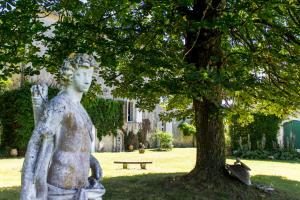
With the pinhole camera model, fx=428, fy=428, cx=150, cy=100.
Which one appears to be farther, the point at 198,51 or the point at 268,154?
the point at 268,154

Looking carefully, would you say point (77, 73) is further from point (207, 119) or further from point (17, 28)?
point (207, 119)

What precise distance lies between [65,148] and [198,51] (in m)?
9.39

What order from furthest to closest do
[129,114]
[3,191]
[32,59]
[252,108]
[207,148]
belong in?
[129,114] → [252,108] → [207,148] → [3,191] → [32,59]

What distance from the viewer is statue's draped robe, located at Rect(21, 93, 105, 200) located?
132 inches

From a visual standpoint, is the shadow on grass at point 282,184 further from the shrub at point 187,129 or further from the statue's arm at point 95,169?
the shrub at point 187,129

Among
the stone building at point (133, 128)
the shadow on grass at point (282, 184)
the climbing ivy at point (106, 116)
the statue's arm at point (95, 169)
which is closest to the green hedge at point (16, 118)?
the stone building at point (133, 128)

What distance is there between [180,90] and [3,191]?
603 centimetres

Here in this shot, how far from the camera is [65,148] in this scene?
3.55m

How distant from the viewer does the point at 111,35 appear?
9867 millimetres

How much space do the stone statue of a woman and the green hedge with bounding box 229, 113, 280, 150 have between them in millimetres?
26108

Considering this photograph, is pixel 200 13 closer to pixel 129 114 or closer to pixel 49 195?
pixel 49 195

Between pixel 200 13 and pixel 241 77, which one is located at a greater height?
pixel 200 13

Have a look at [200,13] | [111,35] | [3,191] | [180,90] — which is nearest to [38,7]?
[111,35]

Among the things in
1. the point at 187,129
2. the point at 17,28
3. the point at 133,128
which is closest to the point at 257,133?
the point at 187,129
